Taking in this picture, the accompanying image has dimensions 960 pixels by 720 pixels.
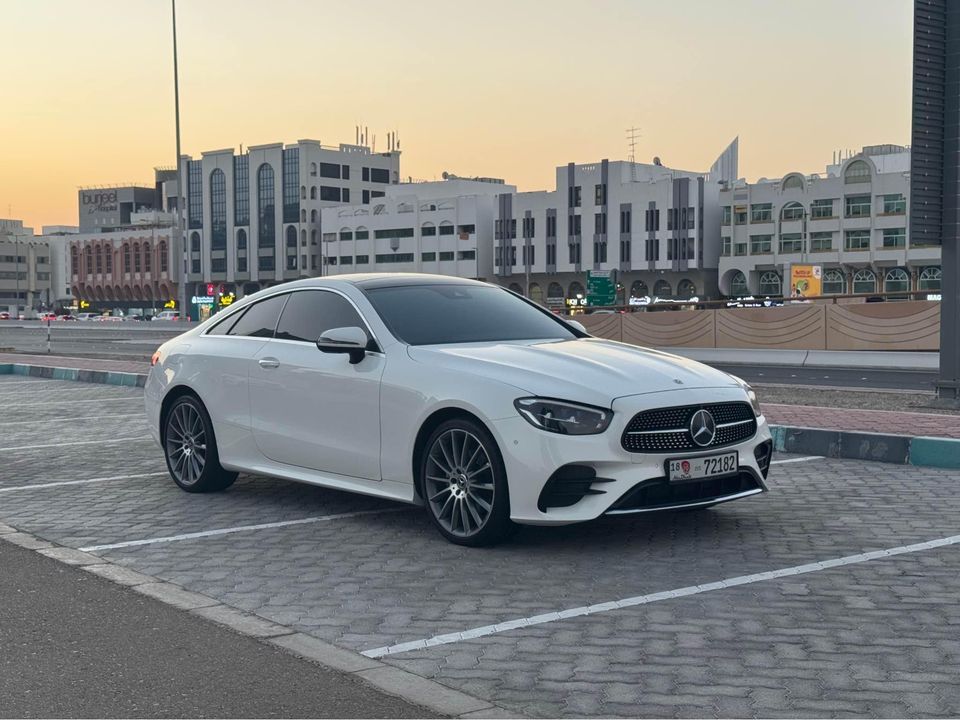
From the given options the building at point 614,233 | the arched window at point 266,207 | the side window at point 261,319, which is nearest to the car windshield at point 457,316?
the side window at point 261,319

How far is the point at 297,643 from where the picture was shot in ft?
15.1

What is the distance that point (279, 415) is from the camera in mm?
7641

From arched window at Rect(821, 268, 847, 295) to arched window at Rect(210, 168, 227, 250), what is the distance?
76.0 m

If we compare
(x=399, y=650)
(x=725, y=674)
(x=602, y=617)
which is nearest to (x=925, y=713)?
(x=725, y=674)

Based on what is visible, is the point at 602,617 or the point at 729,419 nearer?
the point at 602,617

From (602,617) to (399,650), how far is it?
0.94 m

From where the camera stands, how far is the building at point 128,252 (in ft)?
519

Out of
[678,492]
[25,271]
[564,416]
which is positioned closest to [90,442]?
[564,416]

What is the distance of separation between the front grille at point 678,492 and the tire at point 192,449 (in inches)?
131

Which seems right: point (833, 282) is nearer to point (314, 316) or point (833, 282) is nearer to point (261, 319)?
point (261, 319)

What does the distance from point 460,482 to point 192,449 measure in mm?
2823

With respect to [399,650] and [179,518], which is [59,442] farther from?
[399,650]

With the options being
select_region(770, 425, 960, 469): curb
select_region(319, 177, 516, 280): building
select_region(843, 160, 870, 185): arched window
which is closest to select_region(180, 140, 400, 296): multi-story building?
select_region(319, 177, 516, 280): building

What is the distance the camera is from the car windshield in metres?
7.14
